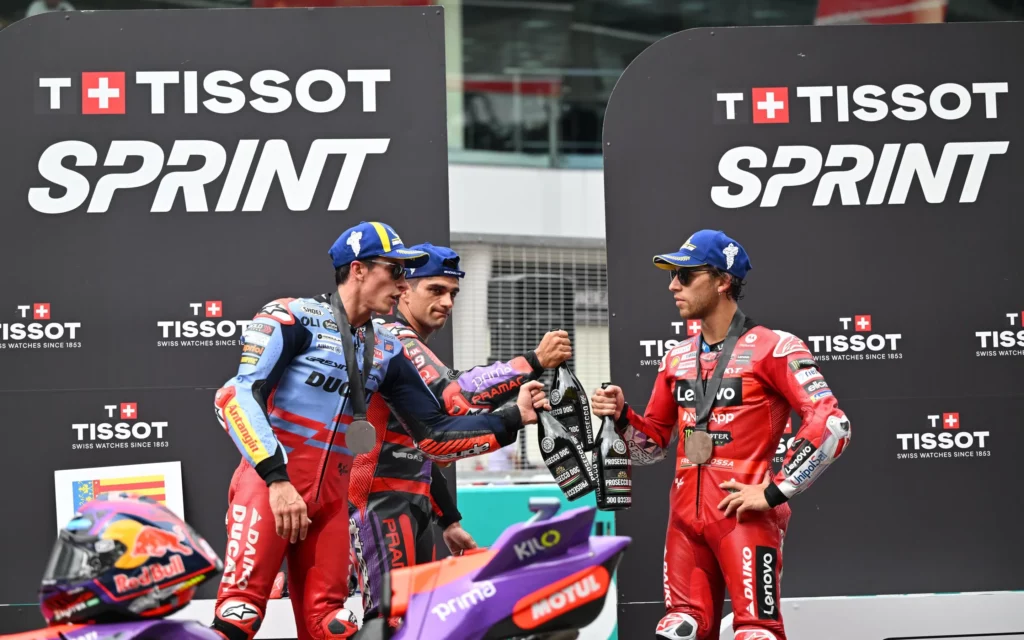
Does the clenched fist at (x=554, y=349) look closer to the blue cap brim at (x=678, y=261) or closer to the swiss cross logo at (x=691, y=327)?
the blue cap brim at (x=678, y=261)

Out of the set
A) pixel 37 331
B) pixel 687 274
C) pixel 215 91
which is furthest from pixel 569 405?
pixel 37 331

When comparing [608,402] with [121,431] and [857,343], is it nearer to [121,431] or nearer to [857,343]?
[857,343]

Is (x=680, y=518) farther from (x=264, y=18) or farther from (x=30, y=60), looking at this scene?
(x=30, y=60)

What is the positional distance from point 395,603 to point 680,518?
196 centimetres

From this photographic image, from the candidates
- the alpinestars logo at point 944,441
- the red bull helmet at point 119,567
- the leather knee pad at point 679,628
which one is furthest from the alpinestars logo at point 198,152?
the red bull helmet at point 119,567

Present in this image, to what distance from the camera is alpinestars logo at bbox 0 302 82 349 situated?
5895mm

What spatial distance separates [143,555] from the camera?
9.20 feet

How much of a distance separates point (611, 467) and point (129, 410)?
8.84 ft

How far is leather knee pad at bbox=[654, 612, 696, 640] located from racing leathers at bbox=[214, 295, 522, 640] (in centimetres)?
99

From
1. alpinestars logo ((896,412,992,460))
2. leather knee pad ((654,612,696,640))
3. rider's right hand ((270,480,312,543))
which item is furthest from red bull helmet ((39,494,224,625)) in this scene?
alpinestars logo ((896,412,992,460))

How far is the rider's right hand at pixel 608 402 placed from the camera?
186 inches

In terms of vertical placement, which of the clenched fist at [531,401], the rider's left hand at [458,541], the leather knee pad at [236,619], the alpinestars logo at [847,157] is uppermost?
the alpinestars logo at [847,157]

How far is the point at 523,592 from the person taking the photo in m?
2.83

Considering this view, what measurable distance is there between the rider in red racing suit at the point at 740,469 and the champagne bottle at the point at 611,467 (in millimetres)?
112
